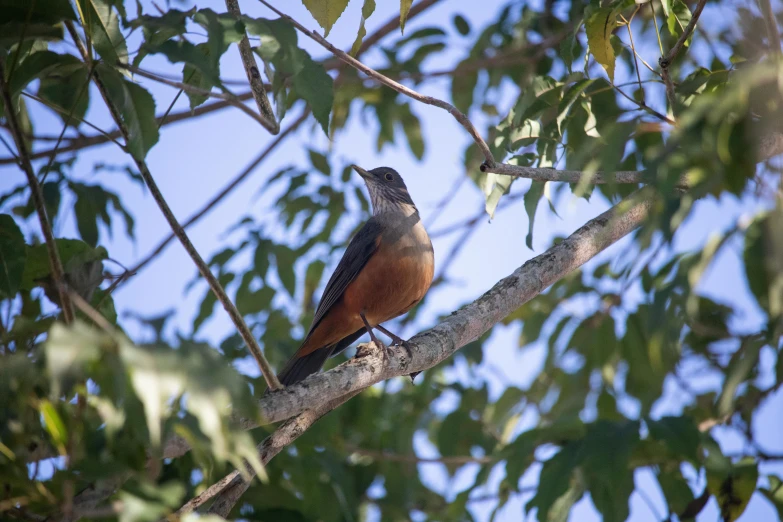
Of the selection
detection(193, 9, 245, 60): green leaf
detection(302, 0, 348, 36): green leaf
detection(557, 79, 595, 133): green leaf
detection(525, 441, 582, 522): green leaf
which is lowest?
detection(525, 441, 582, 522): green leaf

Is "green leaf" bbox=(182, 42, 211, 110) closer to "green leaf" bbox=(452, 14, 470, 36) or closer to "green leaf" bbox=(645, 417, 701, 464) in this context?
"green leaf" bbox=(645, 417, 701, 464)

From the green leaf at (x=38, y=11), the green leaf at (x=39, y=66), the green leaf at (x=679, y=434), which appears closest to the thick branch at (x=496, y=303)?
the green leaf at (x=679, y=434)

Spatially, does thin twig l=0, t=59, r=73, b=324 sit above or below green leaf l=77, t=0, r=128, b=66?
below

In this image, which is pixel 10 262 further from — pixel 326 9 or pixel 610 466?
pixel 610 466

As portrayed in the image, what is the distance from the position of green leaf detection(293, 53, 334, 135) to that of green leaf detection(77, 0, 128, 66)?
0.80m

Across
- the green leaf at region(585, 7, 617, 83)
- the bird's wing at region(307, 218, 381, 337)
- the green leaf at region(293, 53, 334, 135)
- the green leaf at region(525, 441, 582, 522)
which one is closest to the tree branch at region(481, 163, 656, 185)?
the green leaf at region(585, 7, 617, 83)

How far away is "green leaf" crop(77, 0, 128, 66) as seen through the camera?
2.80 meters

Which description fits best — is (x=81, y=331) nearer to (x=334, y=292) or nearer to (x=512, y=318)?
(x=334, y=292)

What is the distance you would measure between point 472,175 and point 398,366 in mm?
3757

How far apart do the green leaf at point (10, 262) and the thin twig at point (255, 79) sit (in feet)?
4.48

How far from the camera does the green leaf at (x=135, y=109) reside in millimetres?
2834

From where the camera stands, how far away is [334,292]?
5684mm

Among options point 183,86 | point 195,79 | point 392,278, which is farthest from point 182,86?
point 392,278

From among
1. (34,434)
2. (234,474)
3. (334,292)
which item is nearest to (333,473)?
(234,474)
